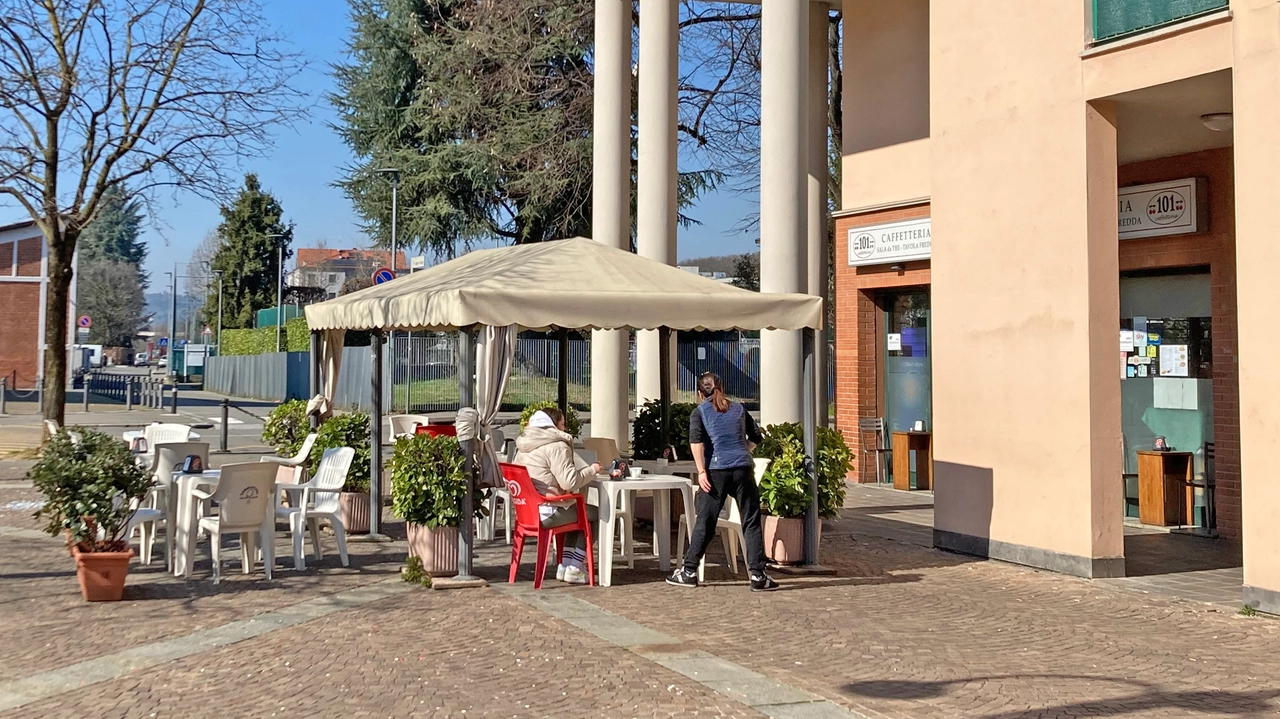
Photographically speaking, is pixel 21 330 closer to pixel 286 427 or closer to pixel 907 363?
pixel 286 427

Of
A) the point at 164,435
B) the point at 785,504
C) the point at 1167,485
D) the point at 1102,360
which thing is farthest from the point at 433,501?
the point at 1167,485

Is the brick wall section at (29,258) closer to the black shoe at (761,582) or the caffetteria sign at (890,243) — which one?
the caffetteria sign at (890,243)

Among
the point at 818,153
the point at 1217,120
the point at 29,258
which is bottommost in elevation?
the point at 1217,120

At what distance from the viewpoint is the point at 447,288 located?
9.49 metres

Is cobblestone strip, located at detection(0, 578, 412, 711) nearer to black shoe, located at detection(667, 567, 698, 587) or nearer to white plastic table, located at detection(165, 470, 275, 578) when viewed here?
white plastic table, located at detection(165, 470, 275, 578)

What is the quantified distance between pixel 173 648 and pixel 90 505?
1.94 metres

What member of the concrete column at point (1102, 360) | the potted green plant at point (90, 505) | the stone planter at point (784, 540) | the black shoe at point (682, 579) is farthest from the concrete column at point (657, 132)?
the potted green plant at point (90, 505)

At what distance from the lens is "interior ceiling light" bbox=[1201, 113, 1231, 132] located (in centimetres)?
1035

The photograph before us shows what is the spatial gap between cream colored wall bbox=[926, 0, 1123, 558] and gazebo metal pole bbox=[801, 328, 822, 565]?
63.6 inches

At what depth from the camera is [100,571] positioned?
848cm

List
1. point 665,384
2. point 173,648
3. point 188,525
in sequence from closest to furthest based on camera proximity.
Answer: point 173,648, point 188,525, point 665,384

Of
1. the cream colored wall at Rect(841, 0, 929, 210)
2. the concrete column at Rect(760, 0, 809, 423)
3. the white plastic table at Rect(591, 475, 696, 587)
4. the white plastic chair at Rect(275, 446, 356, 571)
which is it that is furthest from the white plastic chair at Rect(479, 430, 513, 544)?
the cream colored wall at Rect(841, 0, 929, 210)

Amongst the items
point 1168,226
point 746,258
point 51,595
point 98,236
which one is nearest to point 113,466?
point 51,595

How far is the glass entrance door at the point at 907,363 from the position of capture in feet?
54.2
